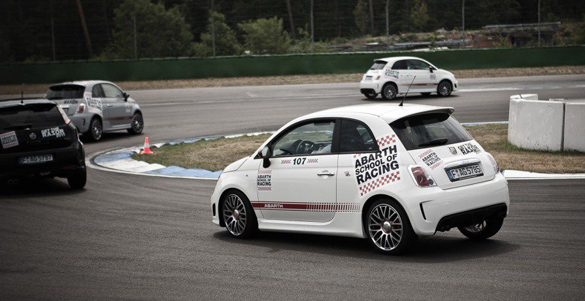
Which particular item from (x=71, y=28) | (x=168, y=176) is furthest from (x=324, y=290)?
(x=71, y=28)

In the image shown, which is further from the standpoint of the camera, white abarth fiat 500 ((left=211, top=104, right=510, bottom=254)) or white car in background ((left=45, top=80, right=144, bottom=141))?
white car in background ((left=45, top=80, right=144, bottom=141))

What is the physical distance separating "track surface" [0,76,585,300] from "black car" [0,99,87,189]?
16.5 inches

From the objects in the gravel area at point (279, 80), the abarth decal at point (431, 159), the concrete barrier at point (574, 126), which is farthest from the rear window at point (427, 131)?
the gravel area at point (279, 80)

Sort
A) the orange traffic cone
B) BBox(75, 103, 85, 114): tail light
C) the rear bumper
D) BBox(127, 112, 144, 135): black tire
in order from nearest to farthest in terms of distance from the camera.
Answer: the rear bumper → the orange traffic cone → BBox(75, 103, 85, 114): tail light → BBox(127, 112, 144, 135): black tire

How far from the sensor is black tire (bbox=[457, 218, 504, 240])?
847 cm

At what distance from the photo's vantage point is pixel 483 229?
8.57 meters

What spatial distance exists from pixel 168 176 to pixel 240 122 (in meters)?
9.25

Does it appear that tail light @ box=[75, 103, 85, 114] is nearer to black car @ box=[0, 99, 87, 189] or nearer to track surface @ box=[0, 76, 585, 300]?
black car @ box=[0, 99, 87, 189]

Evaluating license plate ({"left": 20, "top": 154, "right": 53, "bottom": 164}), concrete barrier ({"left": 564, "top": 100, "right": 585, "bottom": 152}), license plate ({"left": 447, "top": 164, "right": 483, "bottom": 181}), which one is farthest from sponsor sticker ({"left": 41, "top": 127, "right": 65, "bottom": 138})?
concrete barrier ({"left": 564, "top": 100, "right": 585, "bottom": 152})

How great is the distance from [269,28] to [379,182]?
34.2 meters

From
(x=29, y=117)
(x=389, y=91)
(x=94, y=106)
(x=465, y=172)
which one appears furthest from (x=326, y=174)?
(x=389, y=91)

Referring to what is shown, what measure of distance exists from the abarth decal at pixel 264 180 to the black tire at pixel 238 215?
11.5 inches

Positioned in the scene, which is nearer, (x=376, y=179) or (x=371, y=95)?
(x=376, y=179)

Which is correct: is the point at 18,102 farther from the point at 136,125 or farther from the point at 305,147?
the point at 136,125
